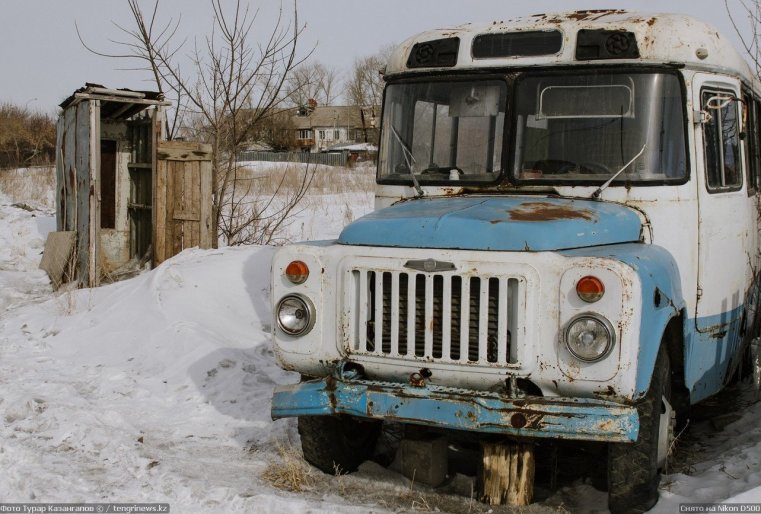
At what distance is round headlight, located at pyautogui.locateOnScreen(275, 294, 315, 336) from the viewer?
184 inches

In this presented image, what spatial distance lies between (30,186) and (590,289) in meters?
21.8

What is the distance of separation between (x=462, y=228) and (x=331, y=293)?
78cm

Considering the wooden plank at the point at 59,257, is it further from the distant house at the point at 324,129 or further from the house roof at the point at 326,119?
the house roof at the point at 326,119

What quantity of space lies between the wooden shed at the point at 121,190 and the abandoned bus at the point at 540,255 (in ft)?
19.3

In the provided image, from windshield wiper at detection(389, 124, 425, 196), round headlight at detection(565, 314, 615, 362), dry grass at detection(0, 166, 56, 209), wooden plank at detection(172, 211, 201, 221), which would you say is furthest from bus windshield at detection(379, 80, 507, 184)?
dry grass at detection(0, 166, 56, 209)

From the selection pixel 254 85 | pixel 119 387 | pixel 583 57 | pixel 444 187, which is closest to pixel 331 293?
pixel 444 187

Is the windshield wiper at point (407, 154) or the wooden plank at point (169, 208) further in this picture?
the wooden plank at point (169, 208)

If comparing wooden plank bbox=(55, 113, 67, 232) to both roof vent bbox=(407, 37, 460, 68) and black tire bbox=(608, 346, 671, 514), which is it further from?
black tire bbox=(608, 346, 671, 514)

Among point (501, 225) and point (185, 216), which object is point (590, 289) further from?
point (185, 216)

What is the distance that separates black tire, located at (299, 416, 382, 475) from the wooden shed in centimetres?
636

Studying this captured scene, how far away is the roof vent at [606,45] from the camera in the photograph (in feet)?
17.2

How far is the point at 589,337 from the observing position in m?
4.10

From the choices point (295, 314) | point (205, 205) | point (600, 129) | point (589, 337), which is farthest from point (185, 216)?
point (589, 337)

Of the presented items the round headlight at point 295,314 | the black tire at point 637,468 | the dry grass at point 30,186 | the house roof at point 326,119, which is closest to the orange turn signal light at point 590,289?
the black tire at point 637,468
